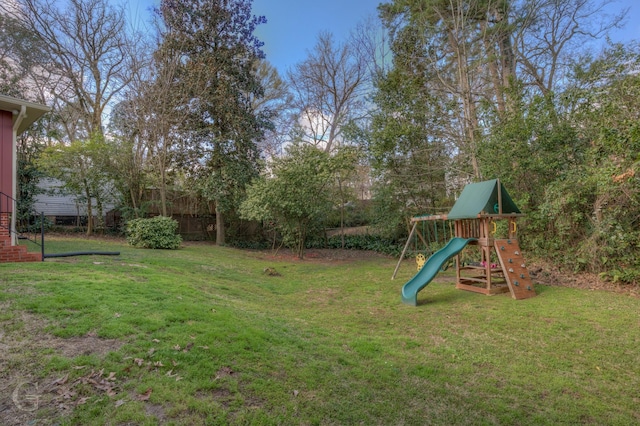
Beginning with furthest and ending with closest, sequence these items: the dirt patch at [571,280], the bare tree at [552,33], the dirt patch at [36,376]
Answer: the bare tree at [552,33] < the dirt patch at [571,280] < the dirt patch at [36,376]

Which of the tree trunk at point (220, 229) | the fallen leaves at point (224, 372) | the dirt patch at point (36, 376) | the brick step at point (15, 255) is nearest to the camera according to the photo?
the dirt patch at point (36, 376)

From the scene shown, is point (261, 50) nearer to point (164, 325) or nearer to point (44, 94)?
point (44, 94)

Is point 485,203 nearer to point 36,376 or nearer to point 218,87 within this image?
point 36,376

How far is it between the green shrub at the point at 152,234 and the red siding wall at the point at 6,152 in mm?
4038

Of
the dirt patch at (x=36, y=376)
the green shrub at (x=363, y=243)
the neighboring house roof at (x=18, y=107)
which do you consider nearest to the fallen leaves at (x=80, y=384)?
the dirt patch at (x=36, y=376)

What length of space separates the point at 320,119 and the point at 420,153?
8135 mm

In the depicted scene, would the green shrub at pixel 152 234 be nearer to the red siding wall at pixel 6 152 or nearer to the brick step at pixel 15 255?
the red siding wall at pixel 6 152

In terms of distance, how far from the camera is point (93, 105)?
14.3 metres

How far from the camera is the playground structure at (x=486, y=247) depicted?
6.20 meters

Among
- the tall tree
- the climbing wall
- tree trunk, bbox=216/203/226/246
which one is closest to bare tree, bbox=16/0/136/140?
the tall tree

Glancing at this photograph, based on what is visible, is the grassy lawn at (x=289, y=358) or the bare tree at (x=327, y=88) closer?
the grassy lawn at (x=289, y=358)

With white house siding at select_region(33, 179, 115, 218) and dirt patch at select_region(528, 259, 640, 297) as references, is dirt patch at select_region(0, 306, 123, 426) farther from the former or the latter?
white house siding at select_region(33, 179, 115, 218)

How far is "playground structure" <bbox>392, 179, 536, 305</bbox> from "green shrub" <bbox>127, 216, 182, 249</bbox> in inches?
315

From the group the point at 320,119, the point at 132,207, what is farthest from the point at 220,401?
the point at 320,119
